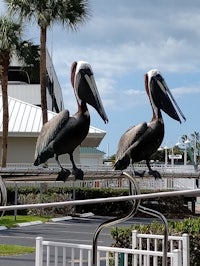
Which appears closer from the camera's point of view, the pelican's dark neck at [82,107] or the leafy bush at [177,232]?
the pelican's dark neck at [82,107]

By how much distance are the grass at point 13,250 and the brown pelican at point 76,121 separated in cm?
701

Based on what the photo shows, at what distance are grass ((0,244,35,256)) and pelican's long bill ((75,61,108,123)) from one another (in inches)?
297

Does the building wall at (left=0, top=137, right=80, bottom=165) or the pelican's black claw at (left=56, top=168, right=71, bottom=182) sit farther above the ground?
the building wall at (left=0, top=137, right=80, bottom=165)

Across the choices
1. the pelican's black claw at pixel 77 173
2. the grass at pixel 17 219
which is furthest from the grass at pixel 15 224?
the pelican's black claw at pixel 77 173

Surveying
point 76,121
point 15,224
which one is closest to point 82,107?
point 76,121

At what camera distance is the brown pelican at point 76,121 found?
304 inches

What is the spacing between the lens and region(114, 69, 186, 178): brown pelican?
8062 millimetres

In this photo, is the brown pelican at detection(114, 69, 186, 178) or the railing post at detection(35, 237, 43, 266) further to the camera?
the brown pelican at detection(114, 69, 186, 178)

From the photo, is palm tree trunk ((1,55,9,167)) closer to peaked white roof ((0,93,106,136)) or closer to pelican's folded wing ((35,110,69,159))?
peaked white roof ((0,93,106,136))

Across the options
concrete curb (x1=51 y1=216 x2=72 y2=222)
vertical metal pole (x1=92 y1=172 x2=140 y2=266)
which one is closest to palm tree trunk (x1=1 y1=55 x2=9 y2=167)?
concrete curb (x1=51 y1=216 x2=72 y2=222)

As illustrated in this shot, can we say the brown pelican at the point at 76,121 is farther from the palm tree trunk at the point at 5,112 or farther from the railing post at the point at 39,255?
the palm tree trunk at the point at 5,112

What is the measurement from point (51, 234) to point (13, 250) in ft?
14.2

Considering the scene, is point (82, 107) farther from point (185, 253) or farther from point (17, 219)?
point (17, 219)

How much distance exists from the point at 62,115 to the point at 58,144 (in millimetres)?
393
